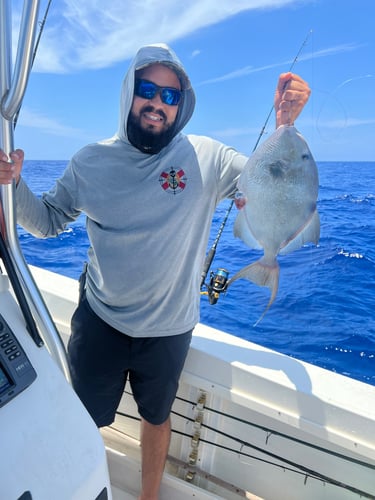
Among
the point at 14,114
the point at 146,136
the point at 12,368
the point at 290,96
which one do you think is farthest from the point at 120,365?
the point at 290,96

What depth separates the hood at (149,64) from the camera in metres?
1.63

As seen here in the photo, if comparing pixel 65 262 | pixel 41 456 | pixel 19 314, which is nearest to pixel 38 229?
pixel 19 314

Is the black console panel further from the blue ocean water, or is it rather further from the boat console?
the blue ocean water

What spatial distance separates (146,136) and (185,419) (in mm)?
1428

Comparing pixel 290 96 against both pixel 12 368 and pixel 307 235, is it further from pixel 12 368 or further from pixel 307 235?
pixel 12 368

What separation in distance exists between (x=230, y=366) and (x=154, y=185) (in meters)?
0.88

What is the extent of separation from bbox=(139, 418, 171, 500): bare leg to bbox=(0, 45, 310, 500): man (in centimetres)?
10

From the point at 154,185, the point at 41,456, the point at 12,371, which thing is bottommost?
the point at 41,456

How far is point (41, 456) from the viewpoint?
3.11 ft

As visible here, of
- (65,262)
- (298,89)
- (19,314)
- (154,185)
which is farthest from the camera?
(65,262)

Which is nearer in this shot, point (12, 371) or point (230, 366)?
point (12, 371)

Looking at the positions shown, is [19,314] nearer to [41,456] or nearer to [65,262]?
[41,456]

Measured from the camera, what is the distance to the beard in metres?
1.66

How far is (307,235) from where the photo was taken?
1.12 m
